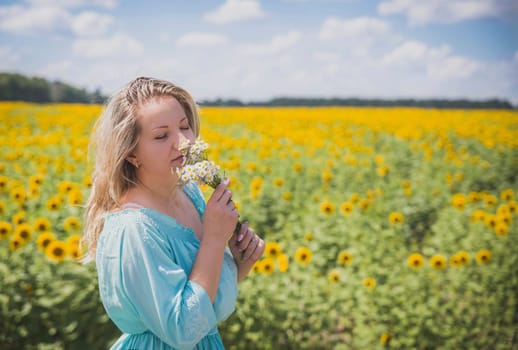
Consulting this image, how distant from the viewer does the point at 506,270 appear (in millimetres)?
2984

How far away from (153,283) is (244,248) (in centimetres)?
36

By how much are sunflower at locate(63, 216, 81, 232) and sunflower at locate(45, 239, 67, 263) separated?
34 cm

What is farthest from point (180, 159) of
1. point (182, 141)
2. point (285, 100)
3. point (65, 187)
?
point (285, 100)

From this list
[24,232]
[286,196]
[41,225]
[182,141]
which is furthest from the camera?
[286,196]

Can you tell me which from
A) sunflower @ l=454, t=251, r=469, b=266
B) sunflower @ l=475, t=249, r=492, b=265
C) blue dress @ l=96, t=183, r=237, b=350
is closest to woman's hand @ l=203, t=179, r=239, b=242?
blue dress @ l=96, t=183, r=237, b=350

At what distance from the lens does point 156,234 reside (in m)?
1.07

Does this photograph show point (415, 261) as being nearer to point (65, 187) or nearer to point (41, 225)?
point (41, 225)

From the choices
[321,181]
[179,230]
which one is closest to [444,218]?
[321,181]

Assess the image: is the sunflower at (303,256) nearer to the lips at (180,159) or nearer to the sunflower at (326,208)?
the sunflower at (326,208)

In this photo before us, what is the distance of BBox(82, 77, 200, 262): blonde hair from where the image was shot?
1.11m

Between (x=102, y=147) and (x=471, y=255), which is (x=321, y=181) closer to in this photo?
(x=471, y=255)

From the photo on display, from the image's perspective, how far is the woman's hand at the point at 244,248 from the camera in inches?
49.8

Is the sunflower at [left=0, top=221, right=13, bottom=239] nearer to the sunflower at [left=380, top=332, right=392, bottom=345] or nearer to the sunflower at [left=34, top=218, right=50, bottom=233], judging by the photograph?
the sunflower at [left=34, top=218, right=50, bottom=233]

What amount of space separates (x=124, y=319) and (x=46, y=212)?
255 centimetres
